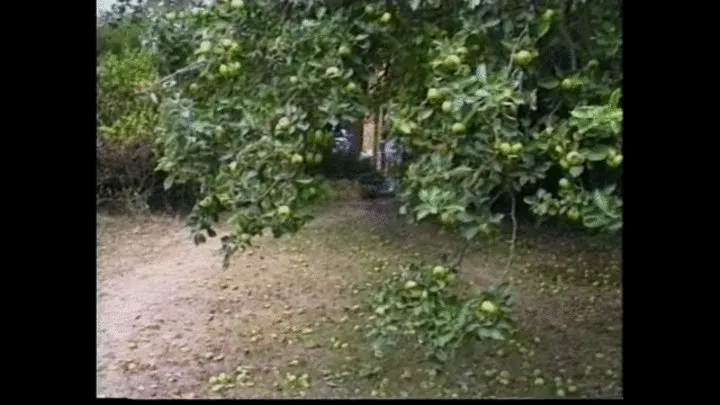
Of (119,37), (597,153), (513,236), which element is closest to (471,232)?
(513,236)

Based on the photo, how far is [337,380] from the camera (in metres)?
1.35

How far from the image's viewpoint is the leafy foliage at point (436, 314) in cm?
127

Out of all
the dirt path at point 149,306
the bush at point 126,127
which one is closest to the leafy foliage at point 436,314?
the dirt path at point 149,306

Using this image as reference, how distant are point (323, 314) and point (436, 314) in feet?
0.61

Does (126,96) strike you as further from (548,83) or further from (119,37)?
(548,83)

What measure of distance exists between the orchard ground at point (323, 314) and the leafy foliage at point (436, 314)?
3cm

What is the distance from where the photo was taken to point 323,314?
138cm

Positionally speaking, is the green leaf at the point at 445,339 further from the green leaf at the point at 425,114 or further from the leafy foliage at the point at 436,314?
the green leaf at the point at 425,114

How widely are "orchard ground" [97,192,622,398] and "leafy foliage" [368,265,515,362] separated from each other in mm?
29
